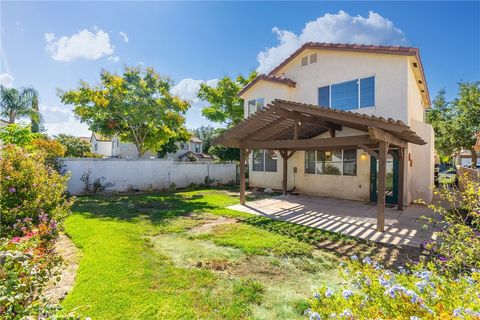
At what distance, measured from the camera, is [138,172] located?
1541 cm

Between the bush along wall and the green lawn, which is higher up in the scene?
the bush along wall

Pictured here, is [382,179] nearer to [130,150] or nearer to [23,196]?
[23,196]

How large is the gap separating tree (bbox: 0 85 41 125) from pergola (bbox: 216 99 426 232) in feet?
102

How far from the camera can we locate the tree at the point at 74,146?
2955 centimetres

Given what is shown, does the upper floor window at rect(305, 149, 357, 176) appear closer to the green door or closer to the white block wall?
the green door

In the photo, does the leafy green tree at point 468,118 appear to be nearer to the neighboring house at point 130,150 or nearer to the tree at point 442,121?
the tree at point 442,121

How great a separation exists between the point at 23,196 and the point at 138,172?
10626mm

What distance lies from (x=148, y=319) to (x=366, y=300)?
275 centimetres

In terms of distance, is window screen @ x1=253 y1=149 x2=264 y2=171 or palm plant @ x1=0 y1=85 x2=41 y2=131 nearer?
window screen @ x1=253 y1=149 x2=264 y2=171

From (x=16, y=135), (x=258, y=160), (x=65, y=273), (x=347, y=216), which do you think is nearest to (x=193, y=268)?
(x=65, y=273)

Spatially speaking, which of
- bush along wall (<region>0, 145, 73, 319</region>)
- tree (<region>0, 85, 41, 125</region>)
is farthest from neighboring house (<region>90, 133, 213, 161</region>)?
bush along wall (<region>0, 145, 73, 319</region>)

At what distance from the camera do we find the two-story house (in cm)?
962

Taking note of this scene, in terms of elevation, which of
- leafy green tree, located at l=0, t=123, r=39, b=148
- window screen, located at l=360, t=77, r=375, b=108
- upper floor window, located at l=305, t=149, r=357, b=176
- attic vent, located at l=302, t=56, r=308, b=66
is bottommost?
upper floor window, located at l=305, t=149, r=357, b=176

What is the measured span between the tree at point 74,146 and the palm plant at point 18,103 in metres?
3.54
